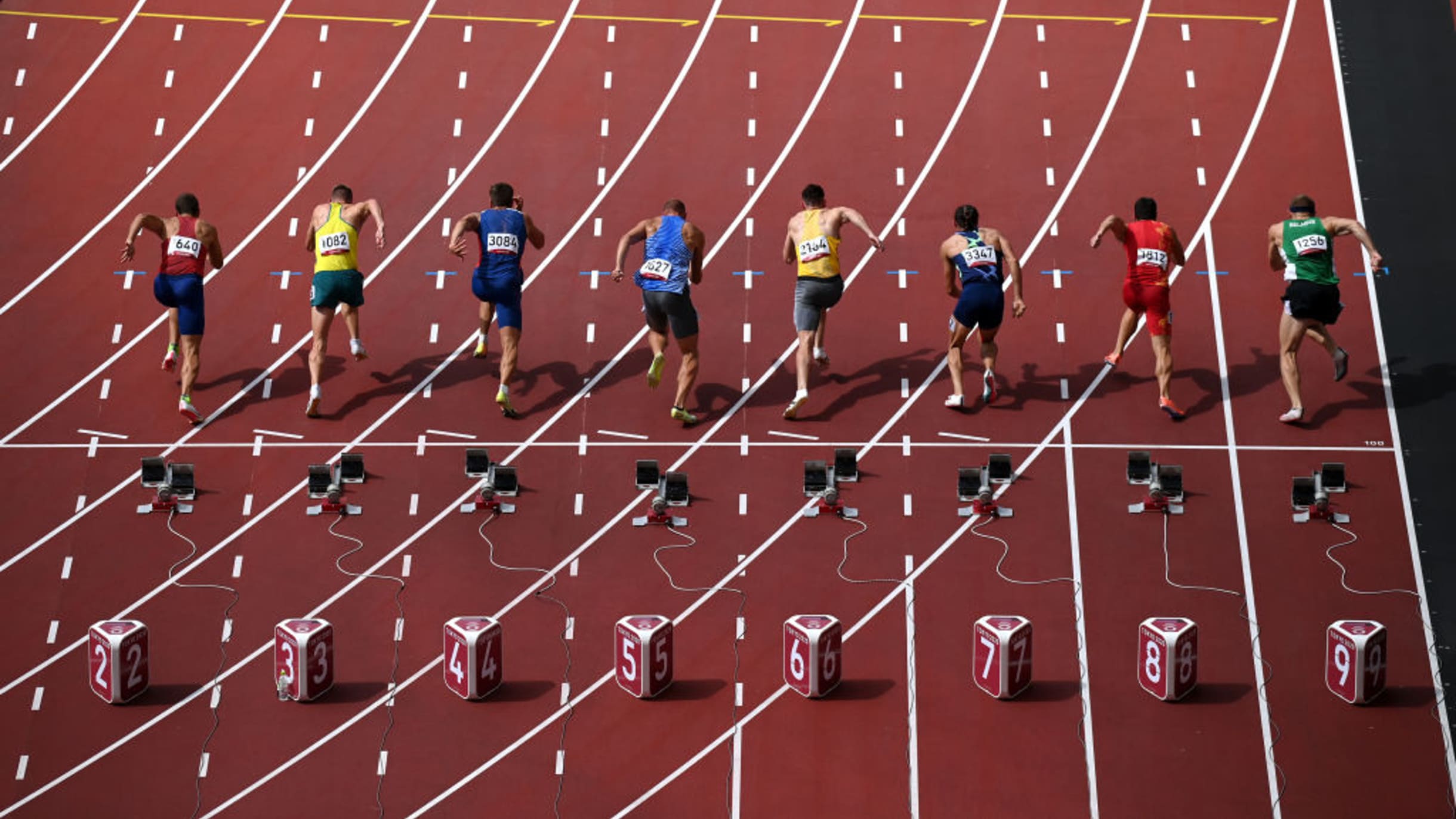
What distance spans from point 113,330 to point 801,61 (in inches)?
279

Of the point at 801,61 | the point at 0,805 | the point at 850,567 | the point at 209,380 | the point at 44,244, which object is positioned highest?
the point at 801,61

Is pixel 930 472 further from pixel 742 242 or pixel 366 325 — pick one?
pixel 366 325

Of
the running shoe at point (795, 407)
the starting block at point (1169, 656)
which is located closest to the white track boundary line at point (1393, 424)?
the starting block at point (1169, 656)

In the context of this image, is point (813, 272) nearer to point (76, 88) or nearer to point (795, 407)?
point (795, 407)

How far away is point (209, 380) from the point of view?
64.6ft

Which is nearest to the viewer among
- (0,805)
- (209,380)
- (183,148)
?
(0,805)

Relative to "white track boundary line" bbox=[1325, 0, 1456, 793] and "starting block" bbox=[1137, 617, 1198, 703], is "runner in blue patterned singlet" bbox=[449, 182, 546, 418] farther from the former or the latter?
"white track boundary line" bbox=[1325, 0, 1456, 793]

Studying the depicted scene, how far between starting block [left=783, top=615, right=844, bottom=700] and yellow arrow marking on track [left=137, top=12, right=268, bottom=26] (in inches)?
387

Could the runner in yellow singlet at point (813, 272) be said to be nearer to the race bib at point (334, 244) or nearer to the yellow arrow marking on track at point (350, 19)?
the race bib at point (334, 244)

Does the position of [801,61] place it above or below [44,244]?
above

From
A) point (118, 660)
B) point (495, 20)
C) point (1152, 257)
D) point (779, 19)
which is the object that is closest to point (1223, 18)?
point (779, 19)

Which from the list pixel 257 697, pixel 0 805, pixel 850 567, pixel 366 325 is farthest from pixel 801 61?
pixel 0 805

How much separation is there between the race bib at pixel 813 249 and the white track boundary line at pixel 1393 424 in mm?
4681

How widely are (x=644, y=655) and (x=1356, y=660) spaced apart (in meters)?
5.05
